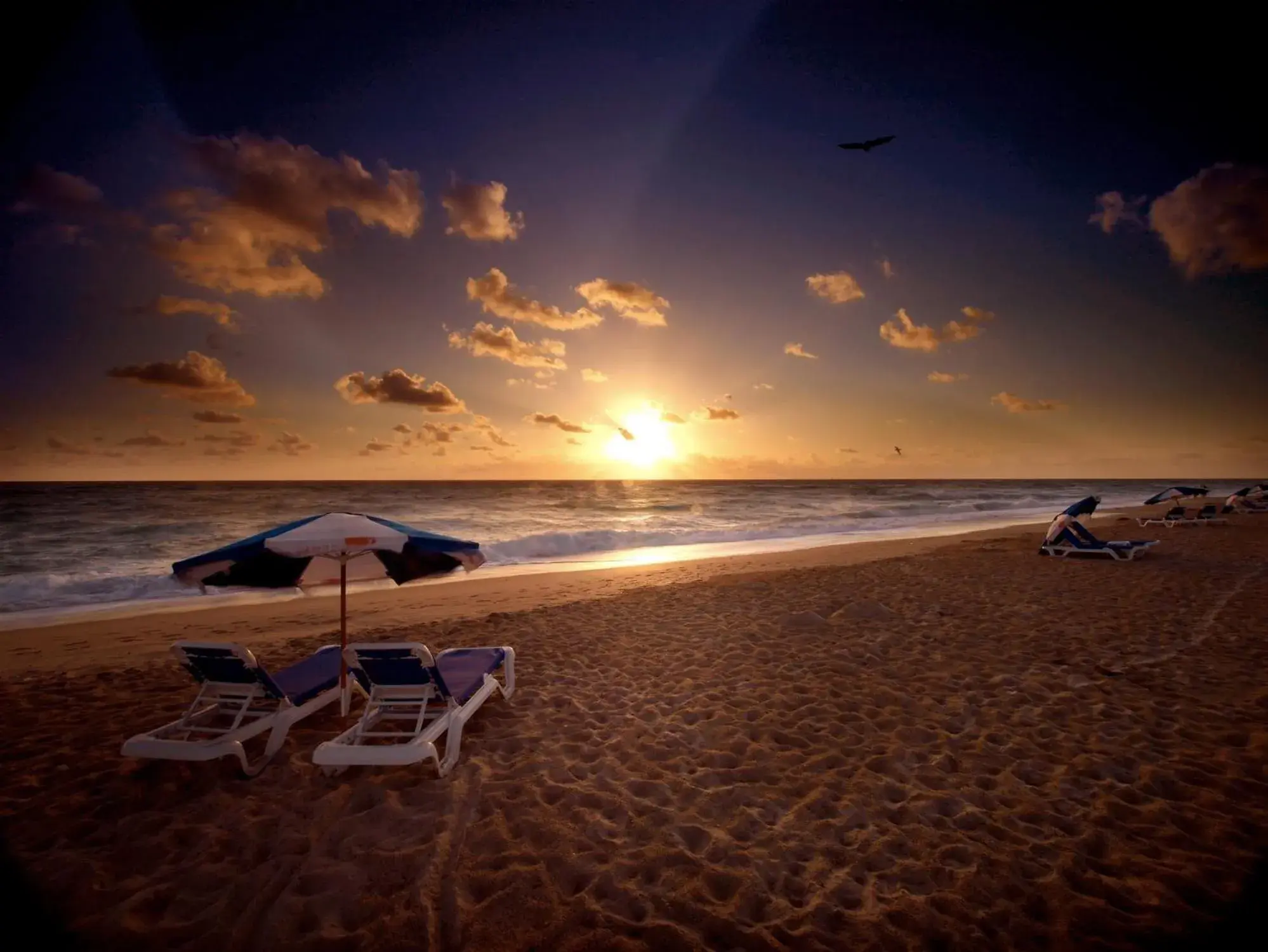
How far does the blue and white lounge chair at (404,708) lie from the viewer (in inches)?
174

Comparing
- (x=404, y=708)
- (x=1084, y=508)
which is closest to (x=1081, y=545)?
(x=1084, y=508)

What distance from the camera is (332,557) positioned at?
16.9 ft

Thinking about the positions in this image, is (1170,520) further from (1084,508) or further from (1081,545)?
(1081,545)

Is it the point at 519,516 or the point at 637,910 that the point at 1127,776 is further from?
the point at 519,516

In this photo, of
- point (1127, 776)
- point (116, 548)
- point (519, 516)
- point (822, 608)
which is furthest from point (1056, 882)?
point (519, 516)

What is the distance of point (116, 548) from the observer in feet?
79.6

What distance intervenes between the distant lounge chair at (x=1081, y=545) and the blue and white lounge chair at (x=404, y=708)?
16.4 m

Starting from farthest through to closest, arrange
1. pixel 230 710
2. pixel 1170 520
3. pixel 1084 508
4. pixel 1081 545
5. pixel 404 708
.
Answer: pixel 1170 520 < pixel 1084 508 < pixel 1081 545 < pixel 404 708 < pixel 230 710

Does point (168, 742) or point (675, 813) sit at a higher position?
point (168, 742)

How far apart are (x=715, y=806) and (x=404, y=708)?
3.68 meters

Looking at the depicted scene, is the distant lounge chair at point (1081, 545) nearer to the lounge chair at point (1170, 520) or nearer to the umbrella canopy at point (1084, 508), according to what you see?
the umbrella canopy at point (1084, 508)

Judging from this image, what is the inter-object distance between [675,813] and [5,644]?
12.8 metres

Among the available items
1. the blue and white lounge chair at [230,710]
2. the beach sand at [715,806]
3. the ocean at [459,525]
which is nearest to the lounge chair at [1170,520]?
the ocean at [459,525]

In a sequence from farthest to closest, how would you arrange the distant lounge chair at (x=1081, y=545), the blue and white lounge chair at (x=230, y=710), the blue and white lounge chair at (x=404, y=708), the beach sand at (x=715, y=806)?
the distant lounge chair at (x=1081, y=545)
the blue and white lounge chair at (x=230, y=710)
the blue and white lounge chair at (x=404, y=708)
the beach sand at (x=715, y=806)
